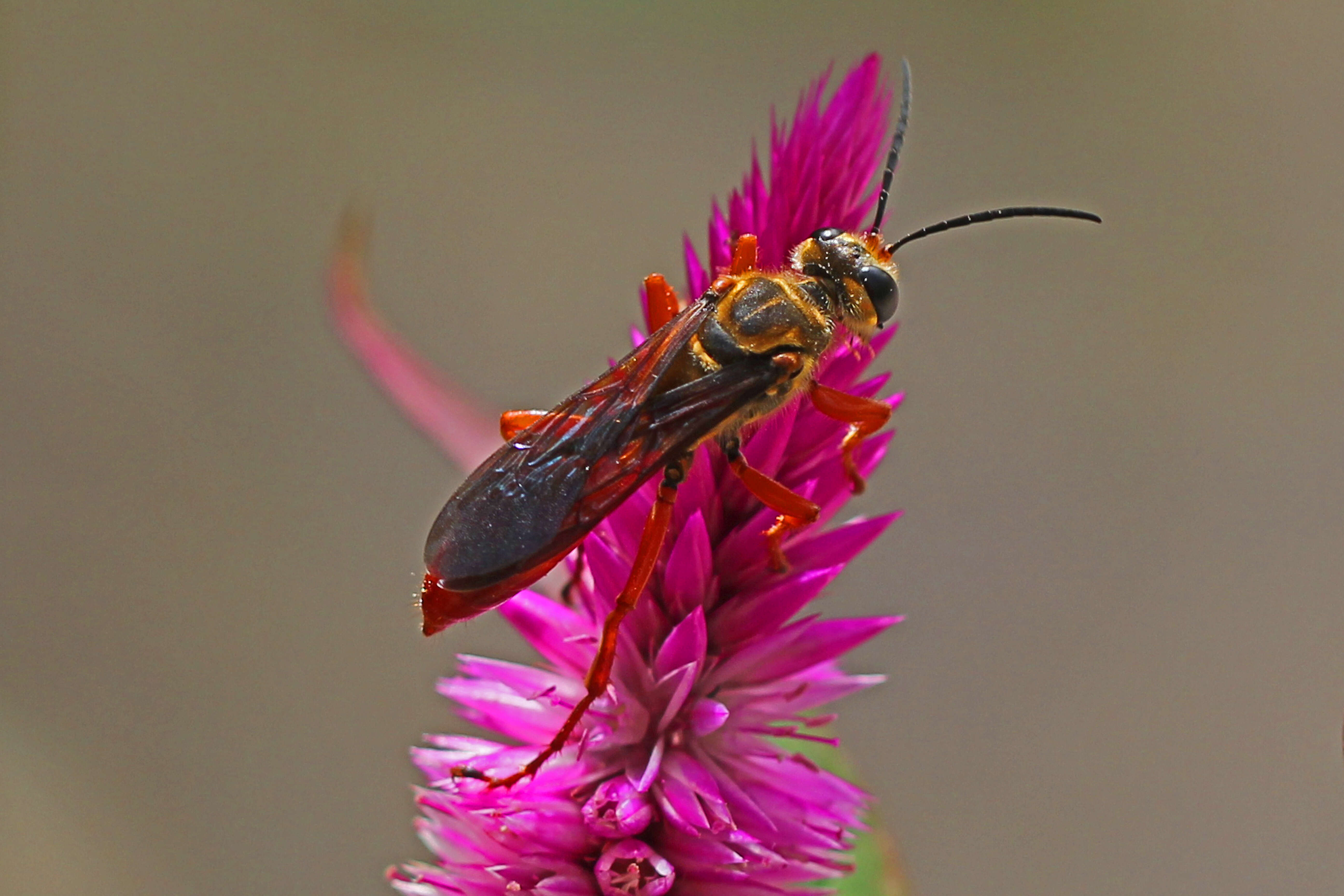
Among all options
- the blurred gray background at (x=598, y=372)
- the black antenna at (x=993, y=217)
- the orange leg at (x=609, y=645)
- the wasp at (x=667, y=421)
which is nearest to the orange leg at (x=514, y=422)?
the wasp at (x=667, y=421)

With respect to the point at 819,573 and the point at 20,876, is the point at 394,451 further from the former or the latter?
the point at 819,573

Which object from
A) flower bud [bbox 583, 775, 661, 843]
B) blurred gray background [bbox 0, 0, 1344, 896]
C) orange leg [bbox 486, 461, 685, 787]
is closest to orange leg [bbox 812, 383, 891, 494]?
orange leg [bbox 486, 461, 685, 787]

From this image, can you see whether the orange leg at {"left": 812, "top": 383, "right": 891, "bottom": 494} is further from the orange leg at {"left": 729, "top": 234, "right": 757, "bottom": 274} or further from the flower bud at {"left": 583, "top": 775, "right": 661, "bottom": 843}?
the flower bud at {"left": 583, "top": 775, "right": 661, "bottom": 843}

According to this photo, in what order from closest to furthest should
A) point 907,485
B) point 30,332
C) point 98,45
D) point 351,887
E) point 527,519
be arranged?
point 527,519, point 351,887, point 907,485, point 30,332, point 98,45

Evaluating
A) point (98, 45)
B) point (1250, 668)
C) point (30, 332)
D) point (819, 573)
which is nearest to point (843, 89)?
point (819, 573)

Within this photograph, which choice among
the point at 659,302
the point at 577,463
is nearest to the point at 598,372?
the point at 659,302

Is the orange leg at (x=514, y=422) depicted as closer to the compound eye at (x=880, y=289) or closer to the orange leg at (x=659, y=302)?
the orange leg at (x=659, y=302)
